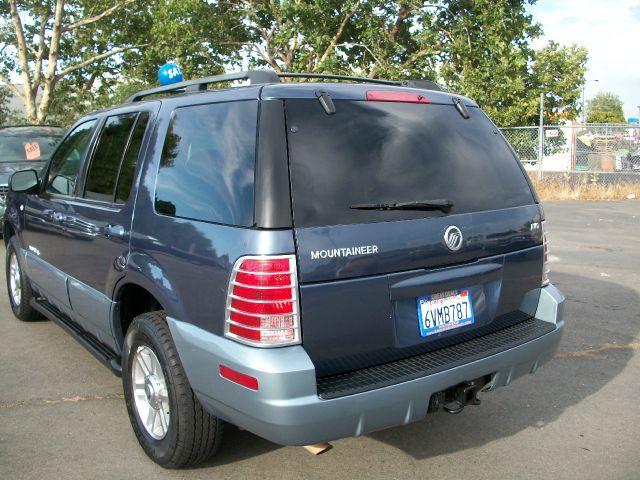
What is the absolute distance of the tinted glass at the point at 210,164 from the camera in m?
2.73

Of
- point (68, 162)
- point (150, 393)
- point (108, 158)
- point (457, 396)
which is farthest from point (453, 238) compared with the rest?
point (68, 162)

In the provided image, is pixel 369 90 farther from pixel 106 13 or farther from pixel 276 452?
pixel 106 13

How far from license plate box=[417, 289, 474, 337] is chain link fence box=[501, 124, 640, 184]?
1675 centimetres

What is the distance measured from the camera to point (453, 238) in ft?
9.87

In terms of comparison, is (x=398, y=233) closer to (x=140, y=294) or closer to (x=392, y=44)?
(x=140, y=294)

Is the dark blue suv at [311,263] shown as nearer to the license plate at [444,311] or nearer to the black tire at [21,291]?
the license plate at [444,311]

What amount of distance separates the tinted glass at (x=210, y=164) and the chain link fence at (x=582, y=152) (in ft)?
55.9

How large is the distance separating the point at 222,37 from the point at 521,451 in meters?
19.9

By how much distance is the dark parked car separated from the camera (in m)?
10.2

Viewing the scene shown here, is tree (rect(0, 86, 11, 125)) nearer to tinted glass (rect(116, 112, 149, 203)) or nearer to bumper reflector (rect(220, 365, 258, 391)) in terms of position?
tinted glass (rect(116, 112, 149, 203))

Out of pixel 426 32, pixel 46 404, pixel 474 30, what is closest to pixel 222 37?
pixel 426 32

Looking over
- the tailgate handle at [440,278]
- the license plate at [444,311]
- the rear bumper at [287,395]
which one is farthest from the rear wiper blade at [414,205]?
the rear bumper at [287,395]

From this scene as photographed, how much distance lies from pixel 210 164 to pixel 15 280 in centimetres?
379

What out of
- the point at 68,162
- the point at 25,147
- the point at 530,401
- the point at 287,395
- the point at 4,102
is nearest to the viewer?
the point at 287,395
